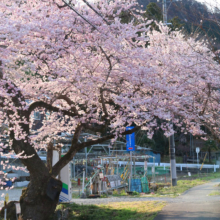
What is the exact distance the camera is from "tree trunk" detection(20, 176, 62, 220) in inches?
383

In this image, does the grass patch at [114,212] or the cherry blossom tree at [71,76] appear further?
the grass patch at [114,212]

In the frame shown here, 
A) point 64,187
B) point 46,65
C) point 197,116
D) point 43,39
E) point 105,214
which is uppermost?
point 43,39

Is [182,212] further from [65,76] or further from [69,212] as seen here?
[65,76]

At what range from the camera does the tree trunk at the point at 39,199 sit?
973 cm

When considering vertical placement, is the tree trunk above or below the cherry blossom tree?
below

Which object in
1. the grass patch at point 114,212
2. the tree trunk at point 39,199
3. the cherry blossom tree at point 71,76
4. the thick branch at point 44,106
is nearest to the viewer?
the cherry blossom tree at point 71,76

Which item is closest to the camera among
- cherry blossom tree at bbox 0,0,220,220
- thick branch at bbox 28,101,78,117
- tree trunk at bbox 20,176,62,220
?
cherry blossom tree at bbox 0,0,220,220

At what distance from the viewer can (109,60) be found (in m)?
9.38

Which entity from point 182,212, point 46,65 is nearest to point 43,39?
point 46,65

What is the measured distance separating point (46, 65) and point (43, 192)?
3.94m

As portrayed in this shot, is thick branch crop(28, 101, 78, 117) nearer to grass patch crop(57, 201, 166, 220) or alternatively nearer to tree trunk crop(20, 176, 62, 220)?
tree trunk crop(20, 176, 62, 220)

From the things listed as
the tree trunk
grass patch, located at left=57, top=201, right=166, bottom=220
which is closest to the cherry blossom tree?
the tree trunk

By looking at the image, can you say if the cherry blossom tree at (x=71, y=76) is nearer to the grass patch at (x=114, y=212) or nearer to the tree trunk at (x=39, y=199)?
the tree trunk at (x=39, y=199)

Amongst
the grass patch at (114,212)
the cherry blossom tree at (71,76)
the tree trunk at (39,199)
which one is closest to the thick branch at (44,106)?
the cherry blossom tree at (71,76)
